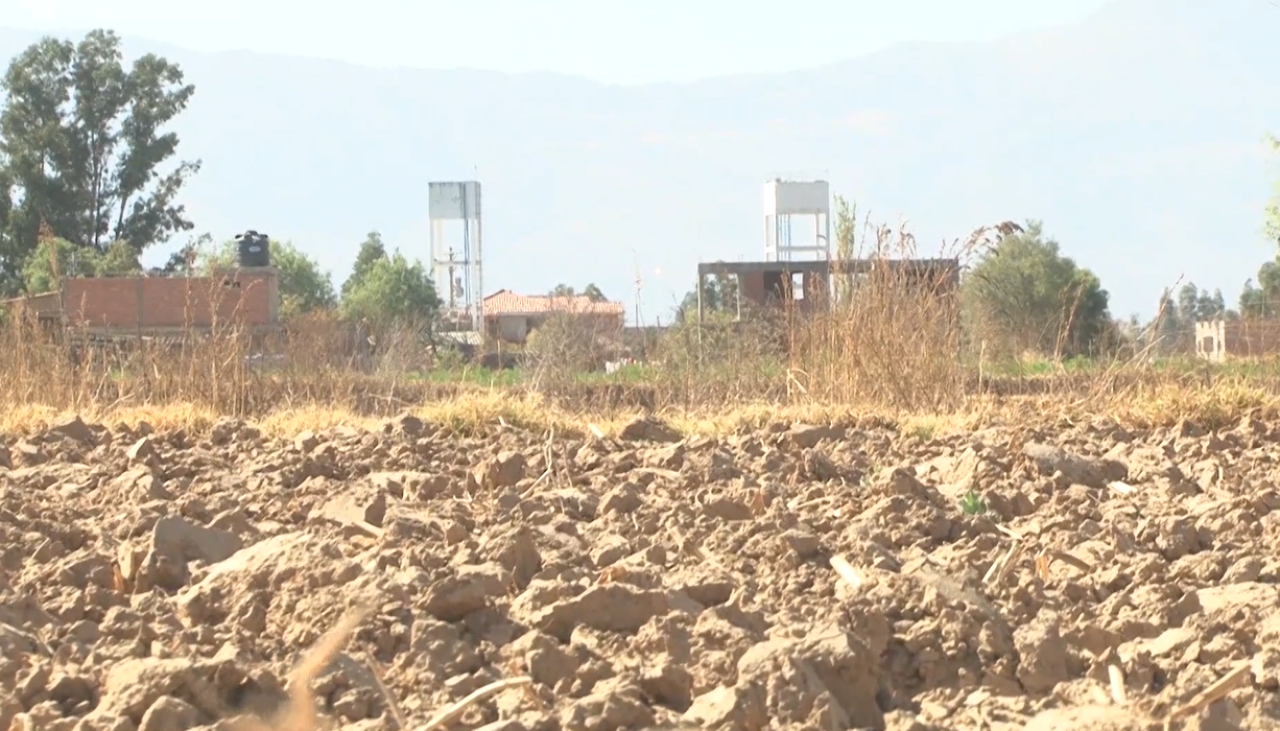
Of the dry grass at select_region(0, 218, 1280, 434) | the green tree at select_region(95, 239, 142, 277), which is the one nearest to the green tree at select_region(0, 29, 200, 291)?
the green tree at select_region(95, 239, 142, 277)

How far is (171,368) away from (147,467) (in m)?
4.88

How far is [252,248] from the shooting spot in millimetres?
38781

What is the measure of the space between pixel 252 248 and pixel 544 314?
10.3 m

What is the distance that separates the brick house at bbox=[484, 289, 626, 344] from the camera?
2215 cm

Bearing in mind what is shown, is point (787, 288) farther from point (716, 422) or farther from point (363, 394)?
point (363, 394)

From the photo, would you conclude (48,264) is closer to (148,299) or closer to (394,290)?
(148,299)

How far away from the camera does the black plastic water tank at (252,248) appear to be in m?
38.4

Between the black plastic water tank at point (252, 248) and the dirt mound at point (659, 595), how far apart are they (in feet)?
104

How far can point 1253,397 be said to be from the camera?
9820mm

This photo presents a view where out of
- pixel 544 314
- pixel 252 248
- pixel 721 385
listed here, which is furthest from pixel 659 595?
pixel 252 248

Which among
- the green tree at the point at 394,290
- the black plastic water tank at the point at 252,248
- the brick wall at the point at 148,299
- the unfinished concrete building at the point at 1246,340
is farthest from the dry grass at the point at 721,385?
the green tree at the point at 394,290

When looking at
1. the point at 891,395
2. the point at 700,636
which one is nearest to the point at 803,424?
the point at 891,395

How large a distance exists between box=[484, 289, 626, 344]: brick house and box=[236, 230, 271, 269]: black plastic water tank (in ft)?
16.8

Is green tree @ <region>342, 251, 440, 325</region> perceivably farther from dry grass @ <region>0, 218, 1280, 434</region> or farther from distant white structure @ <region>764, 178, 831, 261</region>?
dry grass @ <region>0, 218, 1280, 434</region>
